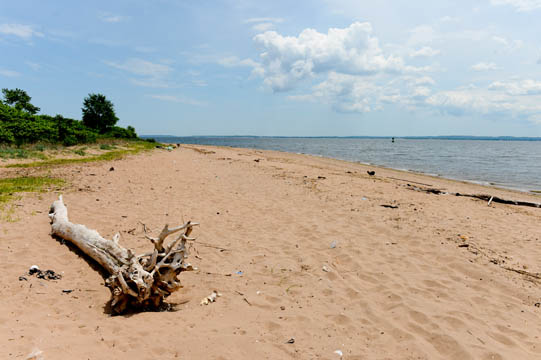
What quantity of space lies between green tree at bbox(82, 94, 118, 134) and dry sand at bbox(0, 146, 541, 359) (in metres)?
37.2

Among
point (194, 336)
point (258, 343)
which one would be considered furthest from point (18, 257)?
point (258, 343)

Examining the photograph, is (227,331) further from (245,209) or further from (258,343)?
(245,209)

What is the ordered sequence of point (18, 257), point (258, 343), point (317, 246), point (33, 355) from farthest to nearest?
1. point (317, 246)
2. point (18, 257)
3. point (258, 343)
4. point (33, 355)

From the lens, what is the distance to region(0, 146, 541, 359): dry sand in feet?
12.0

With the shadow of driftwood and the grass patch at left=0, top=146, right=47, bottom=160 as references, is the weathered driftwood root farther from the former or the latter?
the grass patch at left=0, top=146, right=47, bottom=160

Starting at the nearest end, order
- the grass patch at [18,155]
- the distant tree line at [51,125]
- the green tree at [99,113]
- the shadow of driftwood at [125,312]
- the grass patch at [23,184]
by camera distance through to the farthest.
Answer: the shadow of driftwood at [125,312], the grass patch at [23,184], the grass patch at [18,155], the distant tree line at [51,125], the green tree at [99,113]

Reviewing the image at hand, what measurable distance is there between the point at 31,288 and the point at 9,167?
46.1 ft

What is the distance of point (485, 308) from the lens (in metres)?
4.66

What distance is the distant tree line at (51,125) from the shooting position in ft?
73.7

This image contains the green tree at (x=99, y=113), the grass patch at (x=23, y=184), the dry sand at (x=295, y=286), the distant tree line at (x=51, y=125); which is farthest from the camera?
the green tree at (x=99, y=113)

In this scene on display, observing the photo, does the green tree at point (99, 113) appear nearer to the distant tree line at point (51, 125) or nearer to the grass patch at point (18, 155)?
the distant tree line at point (51, 125)

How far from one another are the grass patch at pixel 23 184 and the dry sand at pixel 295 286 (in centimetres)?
57

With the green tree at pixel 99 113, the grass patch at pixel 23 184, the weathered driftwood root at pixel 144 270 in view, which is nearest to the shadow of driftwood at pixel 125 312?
the weathered driftwood root at pixel 144 270

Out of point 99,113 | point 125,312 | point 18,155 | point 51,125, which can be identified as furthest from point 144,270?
point 99,113
